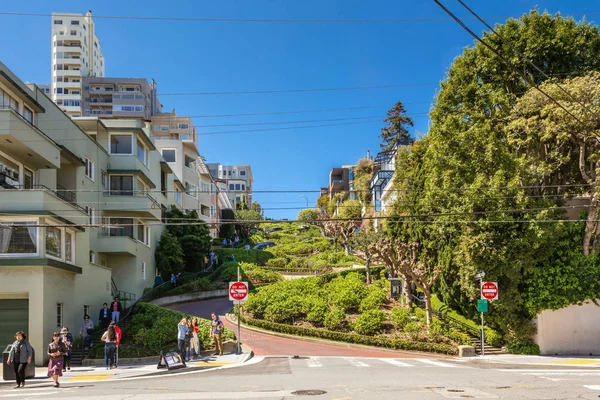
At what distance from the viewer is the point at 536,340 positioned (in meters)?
28.8

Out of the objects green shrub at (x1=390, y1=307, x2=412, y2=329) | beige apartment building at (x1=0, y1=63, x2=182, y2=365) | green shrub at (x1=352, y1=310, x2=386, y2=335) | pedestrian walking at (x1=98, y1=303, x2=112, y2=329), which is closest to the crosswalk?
green shrub at (x1=352, y1=310, x2=386, y2=335)

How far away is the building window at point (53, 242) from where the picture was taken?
2436 cm

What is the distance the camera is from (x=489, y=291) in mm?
26500

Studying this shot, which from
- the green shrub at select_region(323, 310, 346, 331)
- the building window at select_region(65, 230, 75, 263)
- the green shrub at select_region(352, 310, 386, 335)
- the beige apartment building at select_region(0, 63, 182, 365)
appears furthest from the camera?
the green shrub at select_region(323, 310, 346, 331)

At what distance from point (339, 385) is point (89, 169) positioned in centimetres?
2371

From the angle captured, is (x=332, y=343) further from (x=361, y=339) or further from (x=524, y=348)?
(x=524, y=348)

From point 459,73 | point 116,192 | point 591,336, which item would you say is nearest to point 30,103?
point 116,192

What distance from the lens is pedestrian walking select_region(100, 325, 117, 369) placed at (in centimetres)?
2155

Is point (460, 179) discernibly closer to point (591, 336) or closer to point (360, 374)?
point (591, 336)

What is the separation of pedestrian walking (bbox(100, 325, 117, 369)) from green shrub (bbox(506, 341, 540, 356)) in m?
17.7

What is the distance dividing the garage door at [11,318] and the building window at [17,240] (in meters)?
1.91

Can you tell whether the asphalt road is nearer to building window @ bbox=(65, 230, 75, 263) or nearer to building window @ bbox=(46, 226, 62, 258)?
building window @ bbox=(46, 226, 62, 258)

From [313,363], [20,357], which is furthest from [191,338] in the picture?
[20,357]

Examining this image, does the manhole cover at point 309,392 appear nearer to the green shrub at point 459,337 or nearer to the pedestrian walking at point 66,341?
the pedestrian walking at point 66,341
